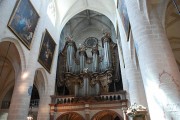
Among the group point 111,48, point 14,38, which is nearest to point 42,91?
point 14,38

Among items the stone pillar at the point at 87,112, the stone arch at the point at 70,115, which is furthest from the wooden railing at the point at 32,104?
the stone pillar at the point at 87,112

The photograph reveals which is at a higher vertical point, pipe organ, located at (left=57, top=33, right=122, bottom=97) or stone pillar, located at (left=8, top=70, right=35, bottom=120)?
pipe organ, located at (left=57, top=33, right=122, bottom=97)

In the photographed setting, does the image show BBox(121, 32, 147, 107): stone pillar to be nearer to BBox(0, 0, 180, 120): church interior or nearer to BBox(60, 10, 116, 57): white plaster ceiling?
BBox(0, 0, 180, 120): church interior

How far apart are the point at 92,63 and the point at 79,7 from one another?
16.9 ft

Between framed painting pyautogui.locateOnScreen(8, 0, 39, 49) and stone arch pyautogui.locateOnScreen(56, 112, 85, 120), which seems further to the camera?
stone arch pyautogui.locateOnScreen(56, 112, 85, 120)

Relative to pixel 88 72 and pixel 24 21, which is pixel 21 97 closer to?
pixel 24 21

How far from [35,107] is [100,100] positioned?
4.84 m

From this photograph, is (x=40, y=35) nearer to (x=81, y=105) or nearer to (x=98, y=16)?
(x=81, y=105)

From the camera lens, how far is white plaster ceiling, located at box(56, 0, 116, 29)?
13.8 metres

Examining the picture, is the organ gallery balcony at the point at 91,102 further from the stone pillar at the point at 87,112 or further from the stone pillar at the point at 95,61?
the stone pillar at the point at 95,61

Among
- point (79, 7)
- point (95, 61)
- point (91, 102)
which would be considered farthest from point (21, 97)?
point (79, 7)

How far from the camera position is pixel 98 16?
688 inches

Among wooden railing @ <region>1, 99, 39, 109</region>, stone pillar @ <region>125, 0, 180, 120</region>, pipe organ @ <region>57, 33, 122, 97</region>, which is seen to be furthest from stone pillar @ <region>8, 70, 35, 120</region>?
stone pillar @ <region>125, 0, 180, 120</region>

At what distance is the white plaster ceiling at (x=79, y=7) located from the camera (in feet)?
45.1
